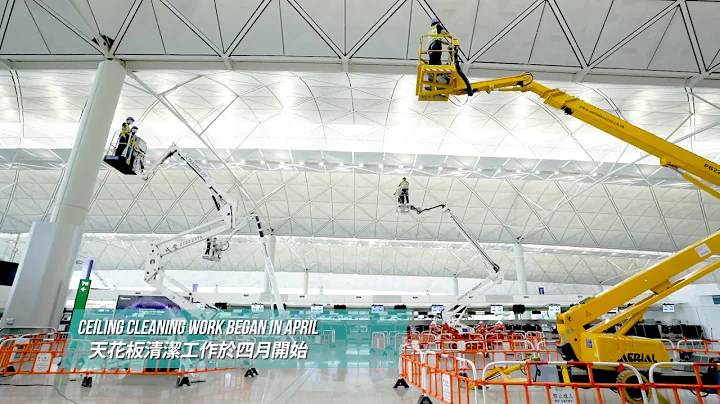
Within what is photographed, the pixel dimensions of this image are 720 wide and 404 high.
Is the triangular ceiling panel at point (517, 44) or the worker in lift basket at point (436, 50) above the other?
the triangular ceiling panel at point (517, 44)

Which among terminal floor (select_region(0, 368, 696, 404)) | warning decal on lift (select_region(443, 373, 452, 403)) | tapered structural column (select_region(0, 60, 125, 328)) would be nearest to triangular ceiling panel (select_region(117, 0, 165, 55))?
tapered structural column (select_region(0, 60, 125, 328))

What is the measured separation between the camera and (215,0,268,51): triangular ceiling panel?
618 inches

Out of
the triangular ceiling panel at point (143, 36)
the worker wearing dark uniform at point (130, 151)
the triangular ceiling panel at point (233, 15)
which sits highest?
the triangular ceiling panel at point (233, 15)

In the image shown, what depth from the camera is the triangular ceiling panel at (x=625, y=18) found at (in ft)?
50.0

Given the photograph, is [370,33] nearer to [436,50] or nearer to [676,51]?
[436,50]

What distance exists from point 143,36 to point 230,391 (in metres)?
15.7

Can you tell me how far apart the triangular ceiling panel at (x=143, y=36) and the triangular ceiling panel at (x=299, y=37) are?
5897mm

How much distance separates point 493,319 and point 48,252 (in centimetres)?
4646

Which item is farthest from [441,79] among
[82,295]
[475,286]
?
[82,295]

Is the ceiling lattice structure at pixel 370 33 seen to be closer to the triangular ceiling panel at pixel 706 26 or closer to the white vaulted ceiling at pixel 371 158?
the triangular ceiling panel at pixel 706 26

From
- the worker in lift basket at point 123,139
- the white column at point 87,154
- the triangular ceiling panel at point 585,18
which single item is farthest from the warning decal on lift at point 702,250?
the white column at point 87,154

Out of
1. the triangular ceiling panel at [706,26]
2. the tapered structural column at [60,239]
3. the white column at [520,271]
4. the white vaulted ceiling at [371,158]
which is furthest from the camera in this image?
the white column at [520,271]

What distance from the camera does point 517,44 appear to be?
1650 centimetres

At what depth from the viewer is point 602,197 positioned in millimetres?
37219
